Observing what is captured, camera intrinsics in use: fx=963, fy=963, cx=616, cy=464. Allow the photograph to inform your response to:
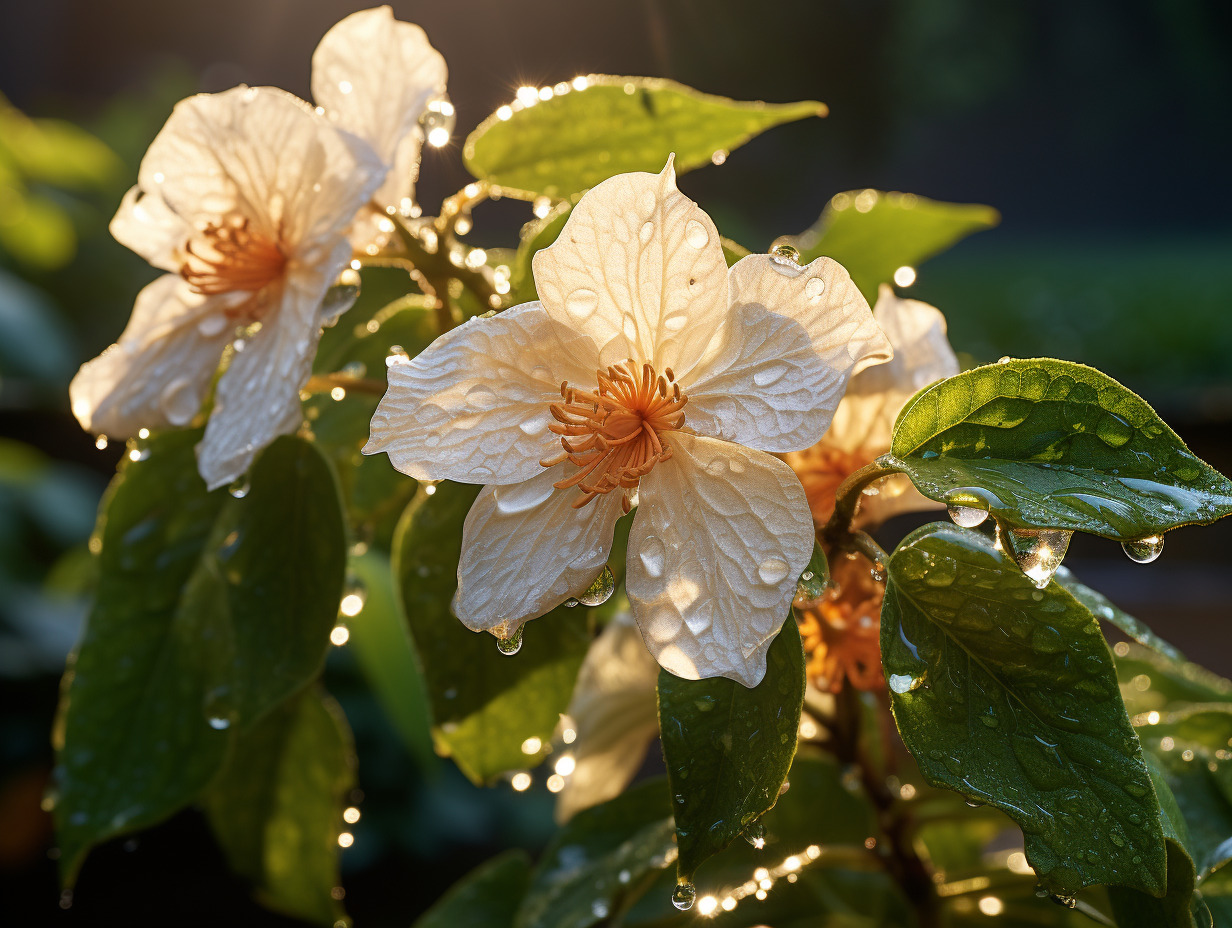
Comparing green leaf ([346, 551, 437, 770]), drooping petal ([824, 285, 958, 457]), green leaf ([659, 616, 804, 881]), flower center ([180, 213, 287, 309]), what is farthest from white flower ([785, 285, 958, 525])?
green leaf ([346, 551, 437, 770])

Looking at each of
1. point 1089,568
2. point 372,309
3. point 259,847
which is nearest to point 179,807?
point 259,847

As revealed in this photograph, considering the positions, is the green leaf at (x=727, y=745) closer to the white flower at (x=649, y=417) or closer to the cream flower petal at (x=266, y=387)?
the white flower at (x=649, y=417)

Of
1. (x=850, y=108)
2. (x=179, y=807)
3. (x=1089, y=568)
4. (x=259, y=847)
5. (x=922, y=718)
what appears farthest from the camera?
(x=850, y=108)

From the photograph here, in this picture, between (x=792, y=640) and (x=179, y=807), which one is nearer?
(x=792, y=640)

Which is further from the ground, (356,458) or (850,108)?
(356,458)

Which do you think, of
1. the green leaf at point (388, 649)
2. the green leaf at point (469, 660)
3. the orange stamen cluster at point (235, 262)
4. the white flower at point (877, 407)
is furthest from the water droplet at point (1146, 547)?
the green leaf at point (388, 649)

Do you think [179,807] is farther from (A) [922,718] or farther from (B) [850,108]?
(B) [850,108]

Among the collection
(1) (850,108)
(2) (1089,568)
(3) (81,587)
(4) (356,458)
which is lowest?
(2) (1089,568)

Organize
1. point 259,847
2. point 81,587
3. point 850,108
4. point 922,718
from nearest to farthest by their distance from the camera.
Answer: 1. point 922,718
2. point 259,847
3. point 81,587
4. point 850,108
